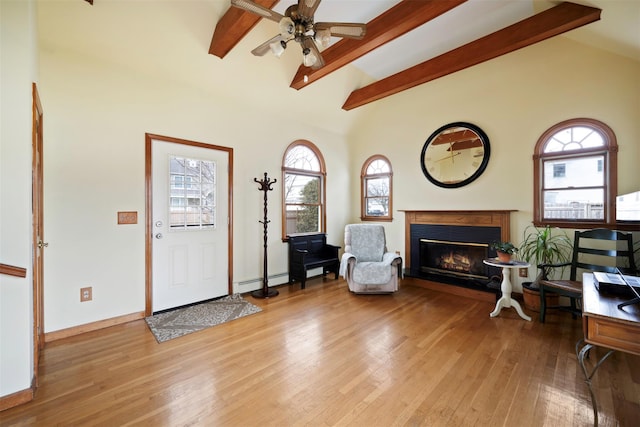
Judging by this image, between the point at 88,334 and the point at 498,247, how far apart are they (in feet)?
14.7

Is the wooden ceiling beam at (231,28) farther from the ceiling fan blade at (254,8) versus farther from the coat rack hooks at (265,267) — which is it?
the coat rack hooks at (265,267)

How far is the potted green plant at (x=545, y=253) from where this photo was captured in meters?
3.18

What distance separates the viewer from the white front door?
3.15 metres

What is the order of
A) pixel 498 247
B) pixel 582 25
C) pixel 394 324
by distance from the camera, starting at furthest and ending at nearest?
pixel 498 247, pixel 394 324, pixel 582 25

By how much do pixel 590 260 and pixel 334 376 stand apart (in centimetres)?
332

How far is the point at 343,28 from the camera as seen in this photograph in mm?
2137

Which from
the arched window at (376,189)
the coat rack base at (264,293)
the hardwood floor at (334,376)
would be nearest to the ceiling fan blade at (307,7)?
the hardwood floor at (334,376)

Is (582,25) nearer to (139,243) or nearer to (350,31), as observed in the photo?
(350,31)

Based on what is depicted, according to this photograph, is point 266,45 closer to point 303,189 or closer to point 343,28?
point 343,28

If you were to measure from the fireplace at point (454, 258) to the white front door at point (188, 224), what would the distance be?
3163 millimetres

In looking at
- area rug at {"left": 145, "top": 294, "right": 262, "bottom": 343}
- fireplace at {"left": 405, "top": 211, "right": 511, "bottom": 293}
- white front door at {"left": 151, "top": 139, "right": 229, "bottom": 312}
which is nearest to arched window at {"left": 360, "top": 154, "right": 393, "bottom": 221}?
fireplace at {"left": 405, "top": 211, "right": 511, "bottom": 293}

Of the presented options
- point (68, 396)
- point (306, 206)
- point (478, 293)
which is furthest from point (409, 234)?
point (68, 396)

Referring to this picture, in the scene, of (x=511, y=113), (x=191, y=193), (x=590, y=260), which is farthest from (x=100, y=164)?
(x=590, y=260)

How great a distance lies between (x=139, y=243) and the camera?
3.01 meters
